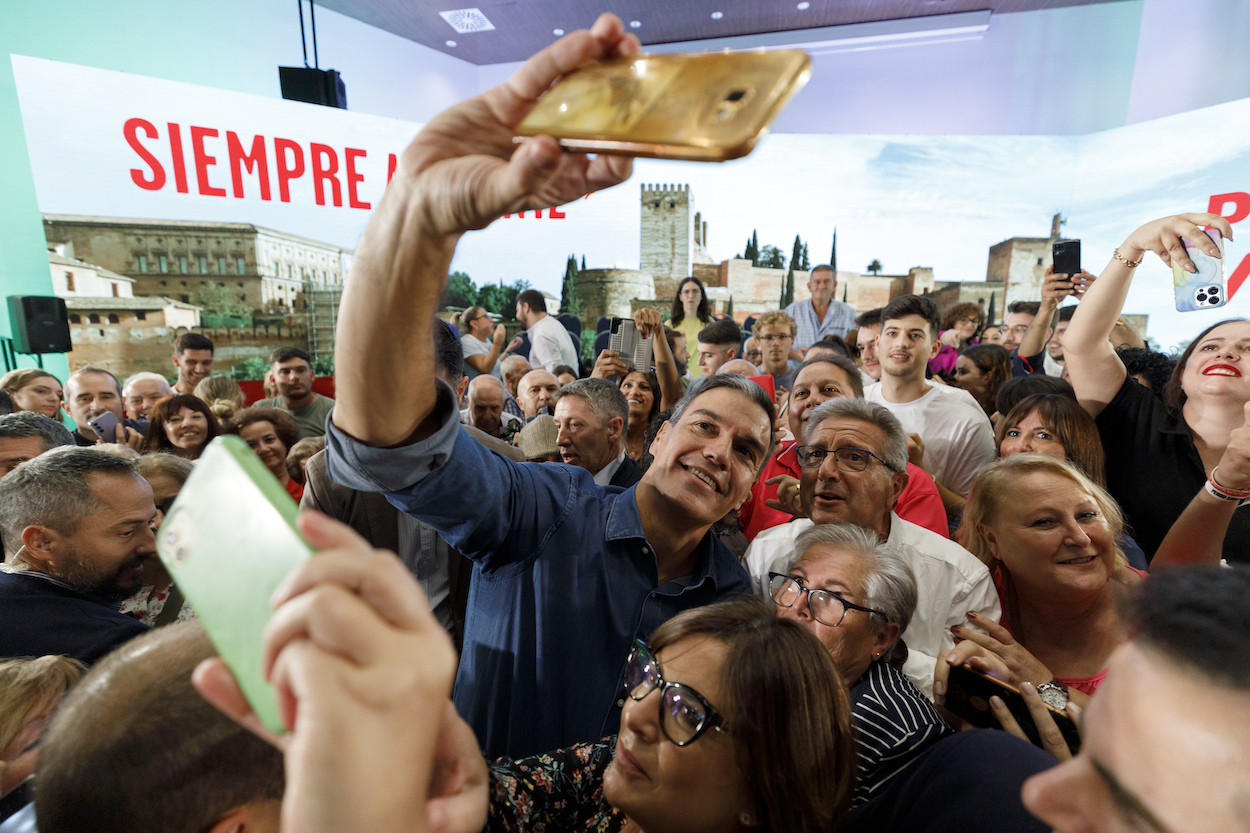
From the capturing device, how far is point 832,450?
2.38 meters

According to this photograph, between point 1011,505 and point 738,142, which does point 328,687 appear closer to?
point 738,142

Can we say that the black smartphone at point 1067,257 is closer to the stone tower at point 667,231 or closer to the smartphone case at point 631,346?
the smartphone case at point 631,346

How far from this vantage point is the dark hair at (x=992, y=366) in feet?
15.3

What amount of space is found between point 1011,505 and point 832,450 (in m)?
0.62

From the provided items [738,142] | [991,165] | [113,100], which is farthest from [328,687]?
[991,165]

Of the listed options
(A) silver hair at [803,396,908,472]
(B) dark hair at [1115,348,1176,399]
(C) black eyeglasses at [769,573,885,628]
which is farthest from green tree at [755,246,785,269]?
(C) black eyeglasses at [769,573,885,628]

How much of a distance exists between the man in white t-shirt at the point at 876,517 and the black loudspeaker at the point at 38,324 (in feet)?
26.3

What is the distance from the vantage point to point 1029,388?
313 cm

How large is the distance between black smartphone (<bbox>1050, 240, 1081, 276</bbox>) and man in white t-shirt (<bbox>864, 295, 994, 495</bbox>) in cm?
70

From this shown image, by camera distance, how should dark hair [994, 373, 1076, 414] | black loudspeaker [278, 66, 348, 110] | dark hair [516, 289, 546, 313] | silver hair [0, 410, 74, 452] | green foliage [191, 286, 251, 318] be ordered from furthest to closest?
green foliage [191, 286, 251, 318], black loudspeaker [278, 66, 348, 110], dark hair [516, 289, 546, 313], dark hair [994, 373, 1076, 414], silver hair [0, 410, 74, 452]

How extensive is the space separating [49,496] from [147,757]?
1.70 metres

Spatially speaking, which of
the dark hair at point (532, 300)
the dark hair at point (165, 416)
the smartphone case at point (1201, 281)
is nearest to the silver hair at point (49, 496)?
the dark hair at point (165, 416)

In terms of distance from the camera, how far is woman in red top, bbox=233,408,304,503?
11.5 ft

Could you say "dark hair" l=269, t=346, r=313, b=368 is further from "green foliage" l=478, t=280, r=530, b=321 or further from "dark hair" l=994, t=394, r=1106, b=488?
"green foliage" l=478, t=280, r=530, b=321
